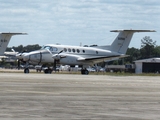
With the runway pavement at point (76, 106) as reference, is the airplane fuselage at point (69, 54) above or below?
above

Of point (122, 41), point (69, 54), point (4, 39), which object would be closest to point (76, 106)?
point (69, 54)

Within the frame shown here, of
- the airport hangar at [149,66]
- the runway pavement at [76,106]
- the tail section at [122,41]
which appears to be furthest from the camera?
the airport hangar at [149,66]

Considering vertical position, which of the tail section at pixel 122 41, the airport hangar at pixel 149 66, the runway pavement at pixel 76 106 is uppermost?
the tail section at pixel 122 41

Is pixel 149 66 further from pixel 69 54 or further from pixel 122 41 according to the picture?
pixel 69 54

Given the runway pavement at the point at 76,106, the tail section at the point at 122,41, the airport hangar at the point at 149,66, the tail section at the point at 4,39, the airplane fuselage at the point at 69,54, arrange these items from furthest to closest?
the airport hangar at the point at 149,66 → the tail section at the point at 4,39 → the tail section at the point at 122,41 → the airplane fuselage at the point at 69,54 → the runway pavement at the point at 76,106

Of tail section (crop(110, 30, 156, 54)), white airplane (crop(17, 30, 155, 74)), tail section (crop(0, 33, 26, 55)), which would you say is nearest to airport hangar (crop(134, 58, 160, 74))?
tail section (crop(0, 33, 26, 55))

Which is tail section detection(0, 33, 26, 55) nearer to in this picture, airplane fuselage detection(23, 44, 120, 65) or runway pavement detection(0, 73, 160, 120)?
airplane fuselage detection(23, 44, 120, 65)

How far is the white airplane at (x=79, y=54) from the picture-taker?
69.8 m

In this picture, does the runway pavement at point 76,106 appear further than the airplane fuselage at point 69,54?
No

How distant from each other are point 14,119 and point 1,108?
3170 millimetres

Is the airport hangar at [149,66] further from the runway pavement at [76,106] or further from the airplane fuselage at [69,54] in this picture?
the runway pavement at [76,106]

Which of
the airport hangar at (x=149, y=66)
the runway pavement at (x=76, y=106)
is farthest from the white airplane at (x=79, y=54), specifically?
the airport hangar at (x=149, y=66)

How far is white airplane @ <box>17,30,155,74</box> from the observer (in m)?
69.8

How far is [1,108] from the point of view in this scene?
21.0 meters
